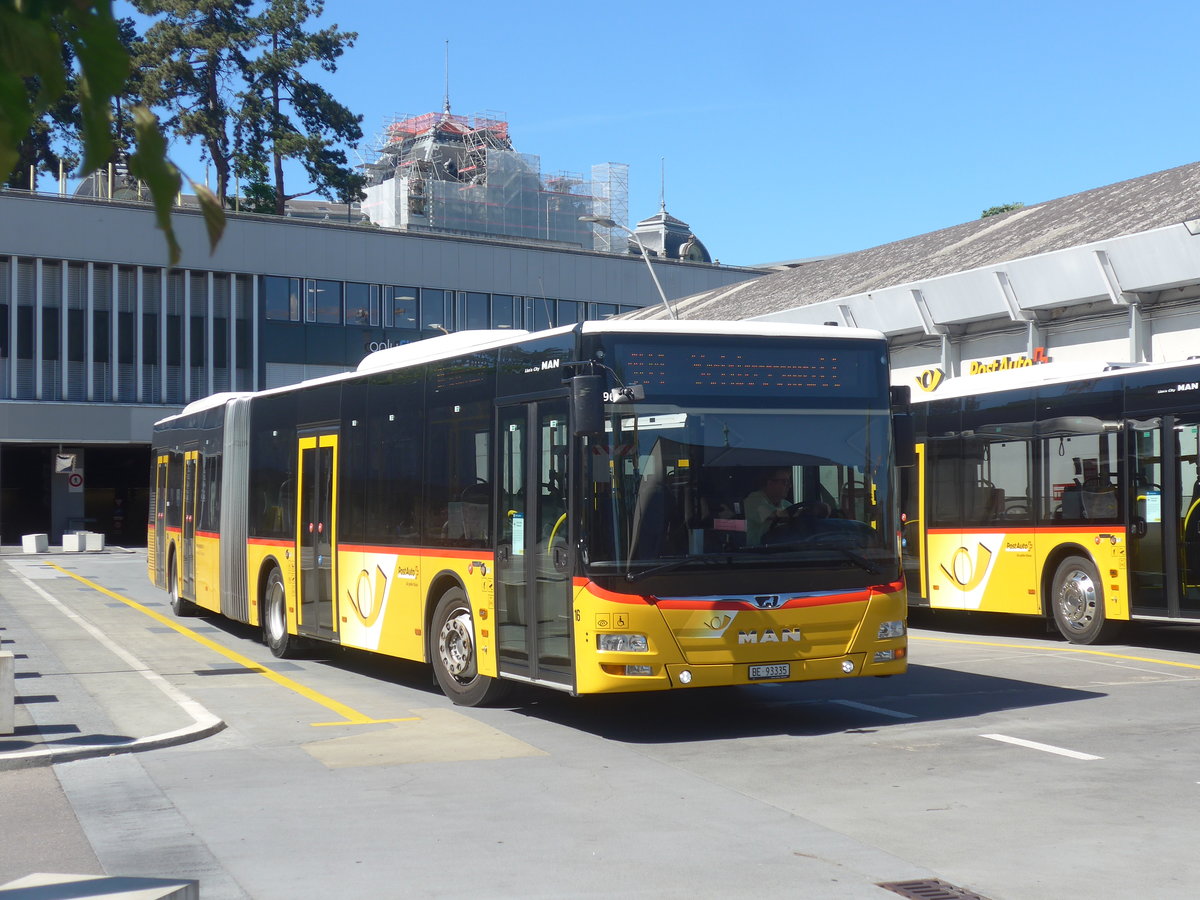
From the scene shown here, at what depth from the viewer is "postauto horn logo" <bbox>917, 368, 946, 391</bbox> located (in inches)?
1022

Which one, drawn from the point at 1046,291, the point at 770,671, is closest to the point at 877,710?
the point at 770,671

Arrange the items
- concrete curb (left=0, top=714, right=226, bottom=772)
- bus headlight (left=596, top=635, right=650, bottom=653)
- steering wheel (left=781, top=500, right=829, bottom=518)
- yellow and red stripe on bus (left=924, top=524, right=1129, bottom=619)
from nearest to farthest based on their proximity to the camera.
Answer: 1. concrete curb (left=0, top=714, right=226, bottom=772)
2. bus headlight (left=596, top=635, right=650, bottom=653)
3. steering wheel (left=781, top=500, right=829, bottom=518)
4. yellow and red stripe on bus (left=924, top=524, right=1129, bottom=619)

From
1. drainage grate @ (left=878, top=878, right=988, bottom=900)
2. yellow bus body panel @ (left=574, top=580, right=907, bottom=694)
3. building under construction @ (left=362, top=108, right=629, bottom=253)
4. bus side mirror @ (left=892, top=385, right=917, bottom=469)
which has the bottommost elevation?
drainage grate @ (left=878, top=878, right=988, bottom=900)

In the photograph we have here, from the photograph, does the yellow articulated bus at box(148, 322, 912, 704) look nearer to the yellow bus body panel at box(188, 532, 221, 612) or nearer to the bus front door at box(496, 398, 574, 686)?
the bus front door at box(496, 398, 574, 686)

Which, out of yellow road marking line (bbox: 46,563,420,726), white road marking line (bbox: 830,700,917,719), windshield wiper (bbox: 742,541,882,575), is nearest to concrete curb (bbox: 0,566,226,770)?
yellow road marking line (bbox: 46,563,420,726)

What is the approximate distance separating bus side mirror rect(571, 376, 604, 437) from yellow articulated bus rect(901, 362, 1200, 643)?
8.07 m

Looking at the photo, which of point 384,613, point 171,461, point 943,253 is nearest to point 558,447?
point 384,613

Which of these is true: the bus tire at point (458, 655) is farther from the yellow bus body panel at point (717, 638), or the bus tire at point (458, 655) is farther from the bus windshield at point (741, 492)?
the bus windshield at point (741, 492)

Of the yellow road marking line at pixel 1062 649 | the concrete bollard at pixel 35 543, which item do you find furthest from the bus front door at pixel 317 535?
the concrete bollard at pixel 35 543

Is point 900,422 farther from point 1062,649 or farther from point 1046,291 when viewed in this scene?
point 1046,291

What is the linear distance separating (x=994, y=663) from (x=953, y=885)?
29.9ft

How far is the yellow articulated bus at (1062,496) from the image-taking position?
15477 mm

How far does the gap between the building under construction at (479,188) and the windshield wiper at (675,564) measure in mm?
62360

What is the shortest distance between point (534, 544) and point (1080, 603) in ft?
27.4
